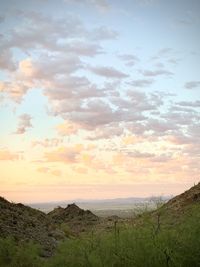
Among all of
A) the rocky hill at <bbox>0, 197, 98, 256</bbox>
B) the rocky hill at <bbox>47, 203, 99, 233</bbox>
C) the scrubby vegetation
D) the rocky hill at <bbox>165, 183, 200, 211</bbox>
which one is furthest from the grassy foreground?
the rocky hill at <bbox>47, 203, 99, 233</bbox>

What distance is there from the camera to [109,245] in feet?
57.3

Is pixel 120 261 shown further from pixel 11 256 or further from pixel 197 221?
pixel 11 256

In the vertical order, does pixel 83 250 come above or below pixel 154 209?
below

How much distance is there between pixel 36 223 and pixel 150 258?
16.3 m

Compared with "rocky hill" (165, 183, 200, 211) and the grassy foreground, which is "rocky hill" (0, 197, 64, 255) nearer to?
the grassy foreground

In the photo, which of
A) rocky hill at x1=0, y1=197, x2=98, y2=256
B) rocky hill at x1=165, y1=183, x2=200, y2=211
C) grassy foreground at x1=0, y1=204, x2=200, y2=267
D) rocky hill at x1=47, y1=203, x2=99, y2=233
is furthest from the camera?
rocky hill at x1=47, y1=203, x2=99, y2=233

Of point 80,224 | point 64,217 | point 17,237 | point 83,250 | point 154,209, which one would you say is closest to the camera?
point 83,250

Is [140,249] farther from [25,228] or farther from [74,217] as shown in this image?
[74,217]

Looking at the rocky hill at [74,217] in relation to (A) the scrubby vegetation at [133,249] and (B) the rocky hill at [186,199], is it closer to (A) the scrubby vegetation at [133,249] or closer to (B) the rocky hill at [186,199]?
(B) the rocky hill at [186,199]

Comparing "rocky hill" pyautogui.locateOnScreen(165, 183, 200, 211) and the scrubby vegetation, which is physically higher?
"rocky hill" pyautogui.locateOnScreen(165, 183, 200, 211)

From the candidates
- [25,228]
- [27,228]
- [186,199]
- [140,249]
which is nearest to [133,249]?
[140,249]

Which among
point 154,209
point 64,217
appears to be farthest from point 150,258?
point 64,217

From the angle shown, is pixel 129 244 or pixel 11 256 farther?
pixel 11 256

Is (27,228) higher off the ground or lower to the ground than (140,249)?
higher
